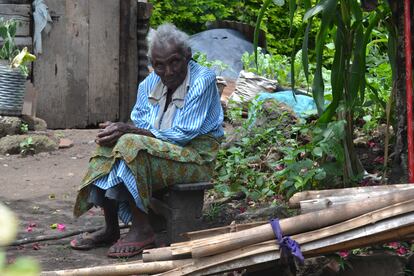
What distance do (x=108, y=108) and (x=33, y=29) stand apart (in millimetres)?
1315

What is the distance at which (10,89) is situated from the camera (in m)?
7.95

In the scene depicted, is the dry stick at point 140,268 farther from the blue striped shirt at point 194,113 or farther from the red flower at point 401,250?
the blue striped shirt at point 194,113

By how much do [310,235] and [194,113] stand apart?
155 centimetres

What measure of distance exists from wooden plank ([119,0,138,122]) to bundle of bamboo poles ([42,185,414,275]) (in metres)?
6.10

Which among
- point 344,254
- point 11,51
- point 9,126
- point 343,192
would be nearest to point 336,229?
point 343,192

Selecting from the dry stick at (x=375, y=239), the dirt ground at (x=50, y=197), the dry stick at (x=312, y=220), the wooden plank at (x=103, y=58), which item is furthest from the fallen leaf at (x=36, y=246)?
the wooden plank at (x=103, y=58)

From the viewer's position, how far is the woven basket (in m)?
7.92

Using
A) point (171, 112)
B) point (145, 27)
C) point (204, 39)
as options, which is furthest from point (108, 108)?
point (171, 112)

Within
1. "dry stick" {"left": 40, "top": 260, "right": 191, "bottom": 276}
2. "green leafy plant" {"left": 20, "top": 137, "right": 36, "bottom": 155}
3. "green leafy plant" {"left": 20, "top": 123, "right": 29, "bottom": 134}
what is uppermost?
"dry stick" {"left": 40, "top": 260, "right": 191, "bottom": 276}

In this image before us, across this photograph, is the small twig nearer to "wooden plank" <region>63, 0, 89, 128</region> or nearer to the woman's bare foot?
the woman's bare foot

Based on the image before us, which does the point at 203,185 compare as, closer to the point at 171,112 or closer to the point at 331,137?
the point at 171,112

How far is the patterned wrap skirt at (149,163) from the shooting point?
4145mm

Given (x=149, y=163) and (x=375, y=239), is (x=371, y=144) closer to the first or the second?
(x=149, y=163)

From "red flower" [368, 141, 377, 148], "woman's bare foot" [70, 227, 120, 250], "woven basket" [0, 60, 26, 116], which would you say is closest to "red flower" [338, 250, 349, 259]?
"woman's bare foot" [70, 227, 120, 250]
